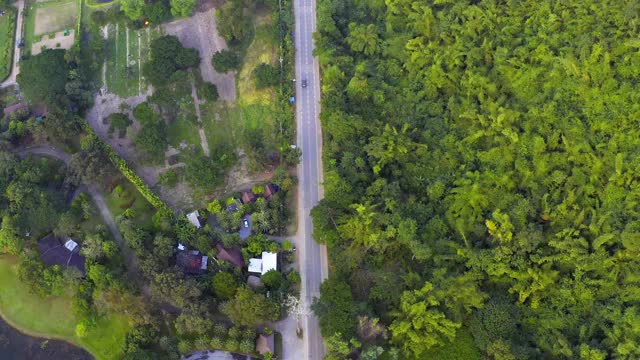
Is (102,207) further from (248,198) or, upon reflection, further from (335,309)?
(335,309)

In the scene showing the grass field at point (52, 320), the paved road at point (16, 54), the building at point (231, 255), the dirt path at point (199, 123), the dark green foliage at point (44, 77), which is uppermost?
the paved road at point (16, 54)

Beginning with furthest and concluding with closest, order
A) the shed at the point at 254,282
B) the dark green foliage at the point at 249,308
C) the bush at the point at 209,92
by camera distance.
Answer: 1. the bush at the point at 209,92
2. the shed at the point at 254,282
3. the dark green foliage at the point at 249,308

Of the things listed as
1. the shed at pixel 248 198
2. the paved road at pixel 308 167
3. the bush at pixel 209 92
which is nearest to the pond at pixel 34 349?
the shed at pixel 248 198

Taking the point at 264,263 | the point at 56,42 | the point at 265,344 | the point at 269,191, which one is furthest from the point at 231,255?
the point at 56,42

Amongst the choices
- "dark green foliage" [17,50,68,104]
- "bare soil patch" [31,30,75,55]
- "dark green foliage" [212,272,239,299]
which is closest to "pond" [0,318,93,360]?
"dark green foliage" [212,272,239,299]

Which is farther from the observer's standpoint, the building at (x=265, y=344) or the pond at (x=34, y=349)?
the pond at (x=34, y=349)

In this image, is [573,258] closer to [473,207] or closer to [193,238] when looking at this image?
[473,207]

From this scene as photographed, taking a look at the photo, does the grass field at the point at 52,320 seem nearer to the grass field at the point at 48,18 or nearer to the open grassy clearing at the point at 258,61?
the open grassy clearing at the point at 258,61

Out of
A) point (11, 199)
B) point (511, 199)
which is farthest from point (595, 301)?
point (11, 199)
